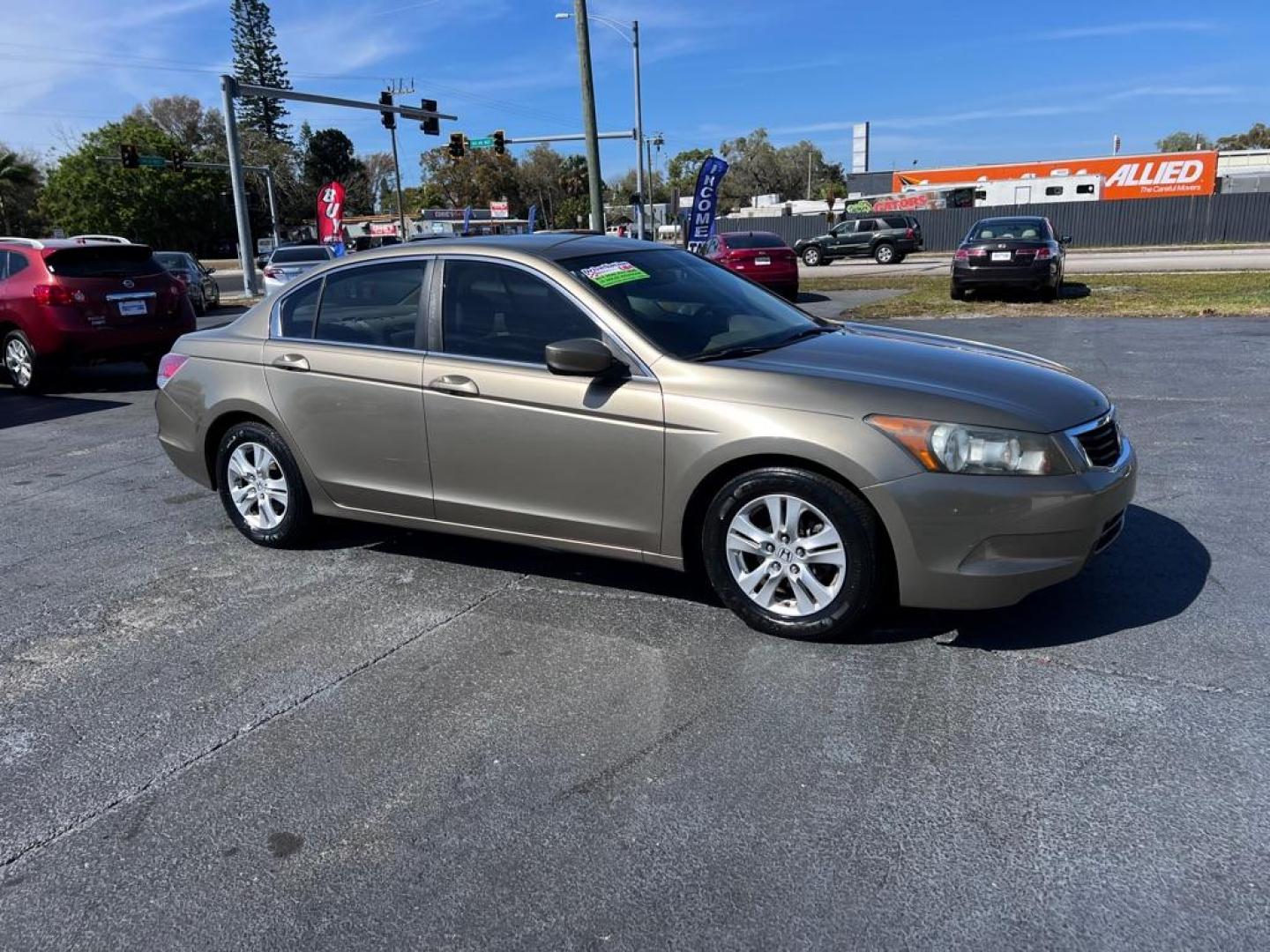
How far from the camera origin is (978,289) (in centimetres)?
1867

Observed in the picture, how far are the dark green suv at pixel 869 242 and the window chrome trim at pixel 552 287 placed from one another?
3387cm

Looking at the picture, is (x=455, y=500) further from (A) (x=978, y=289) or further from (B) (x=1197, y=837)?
(A) (x=978, y=289)

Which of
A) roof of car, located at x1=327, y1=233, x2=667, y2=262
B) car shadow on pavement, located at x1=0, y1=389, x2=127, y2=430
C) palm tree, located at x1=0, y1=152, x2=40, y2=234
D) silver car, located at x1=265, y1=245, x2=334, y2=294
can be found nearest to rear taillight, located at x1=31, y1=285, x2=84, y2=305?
car shadow on pavement, located at x1=0, y1=389, x2=127, y2=430

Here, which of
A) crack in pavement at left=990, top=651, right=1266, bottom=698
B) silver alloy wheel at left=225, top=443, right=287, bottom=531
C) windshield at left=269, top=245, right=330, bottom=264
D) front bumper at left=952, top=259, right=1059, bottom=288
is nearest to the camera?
crack in pavement at left=990, top=651, right=1266, bottom=698

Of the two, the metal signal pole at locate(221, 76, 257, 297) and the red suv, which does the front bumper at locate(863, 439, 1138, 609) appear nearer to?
the red suv

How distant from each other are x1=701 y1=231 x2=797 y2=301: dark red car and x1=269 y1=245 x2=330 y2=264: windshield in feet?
31.1

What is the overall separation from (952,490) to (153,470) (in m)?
6.14

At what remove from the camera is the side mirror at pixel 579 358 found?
412 cm

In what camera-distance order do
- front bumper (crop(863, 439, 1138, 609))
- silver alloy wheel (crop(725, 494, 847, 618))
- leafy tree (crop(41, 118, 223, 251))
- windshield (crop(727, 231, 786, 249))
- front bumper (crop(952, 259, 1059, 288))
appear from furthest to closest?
leafy tree (crop(41, 118, 223, 251))
windshield (crop(727, 231, 786, 249))
front bumper (crop(952, 259, 1059, 288))
silver alloy wheel (crop(725, 494, 847, 618))
front bumper (crop(863, 439, 1138, 609))

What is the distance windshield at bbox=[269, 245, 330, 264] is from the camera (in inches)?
931

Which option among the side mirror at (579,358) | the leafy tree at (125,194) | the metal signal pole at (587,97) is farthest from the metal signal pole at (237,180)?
the leafy tree at (125,194)

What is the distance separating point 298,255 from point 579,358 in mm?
21835

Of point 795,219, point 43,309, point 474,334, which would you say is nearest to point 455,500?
point 474,334

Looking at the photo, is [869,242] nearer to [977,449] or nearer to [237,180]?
[237,180]
